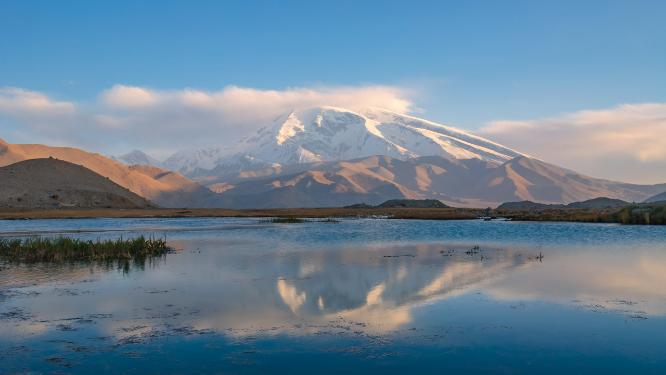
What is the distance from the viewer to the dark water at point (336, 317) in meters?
9.76

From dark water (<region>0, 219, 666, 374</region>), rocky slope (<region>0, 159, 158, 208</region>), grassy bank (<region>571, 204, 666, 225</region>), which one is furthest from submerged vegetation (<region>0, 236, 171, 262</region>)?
rocky slope (<region>0, 159, 158, 208</region>)

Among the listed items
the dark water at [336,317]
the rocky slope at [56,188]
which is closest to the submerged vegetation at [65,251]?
the dark water at [336,317]

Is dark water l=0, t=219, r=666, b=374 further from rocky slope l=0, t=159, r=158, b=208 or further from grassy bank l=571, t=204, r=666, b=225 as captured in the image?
rocky slope l=0, t=159, r=158, b=208

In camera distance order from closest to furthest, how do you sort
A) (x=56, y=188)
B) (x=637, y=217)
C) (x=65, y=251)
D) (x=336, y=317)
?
(x=336, y=317) < (x=65, y=251) < (x=637, y=217) < (x=56, y=188)

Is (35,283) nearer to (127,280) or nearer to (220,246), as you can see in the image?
(127,280)

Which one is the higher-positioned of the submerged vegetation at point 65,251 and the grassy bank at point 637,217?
the grassy bank at point 637,217

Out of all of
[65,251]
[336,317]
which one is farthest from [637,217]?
[65,251]

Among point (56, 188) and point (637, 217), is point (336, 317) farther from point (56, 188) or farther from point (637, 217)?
point (56, 188)

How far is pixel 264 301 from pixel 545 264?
51.7 ft

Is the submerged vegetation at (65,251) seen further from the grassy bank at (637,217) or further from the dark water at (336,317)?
the grassy bank at (637,217)

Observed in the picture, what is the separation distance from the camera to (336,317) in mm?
13258

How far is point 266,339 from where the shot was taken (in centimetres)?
1116

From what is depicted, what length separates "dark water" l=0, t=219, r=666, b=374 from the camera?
32.0 feet

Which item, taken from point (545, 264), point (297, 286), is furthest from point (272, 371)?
point (545, 264)
